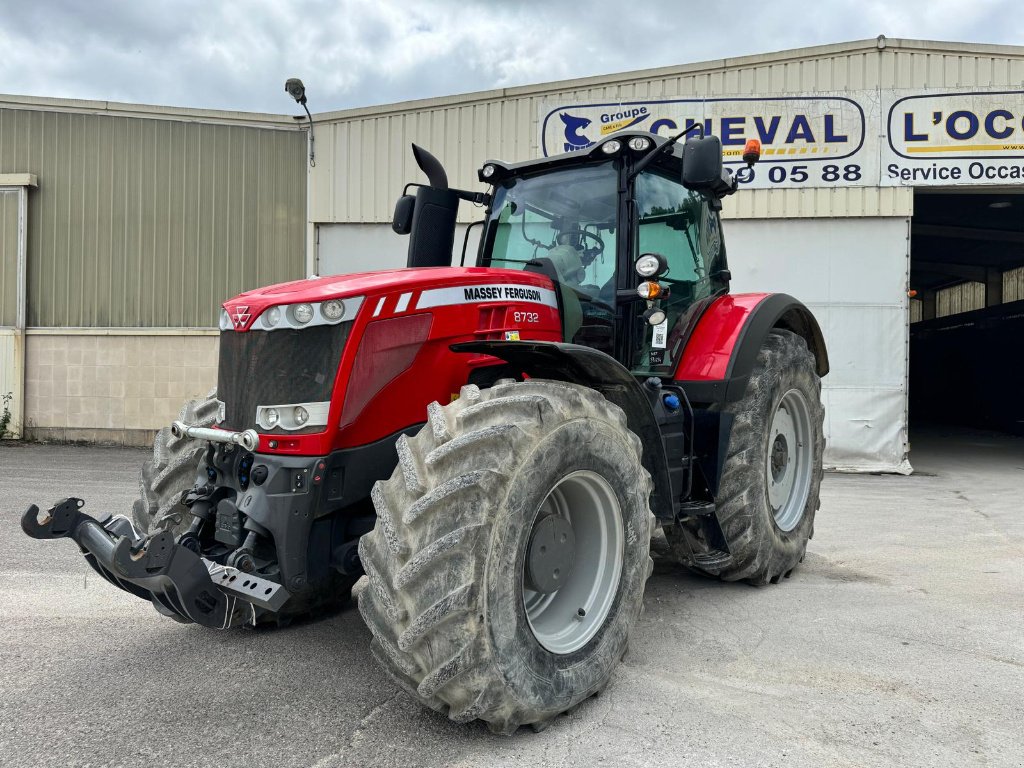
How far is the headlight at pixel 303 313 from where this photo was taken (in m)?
2.80

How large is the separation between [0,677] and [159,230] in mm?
10053

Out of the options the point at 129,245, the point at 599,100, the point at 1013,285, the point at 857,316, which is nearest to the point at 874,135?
the point at 857,316

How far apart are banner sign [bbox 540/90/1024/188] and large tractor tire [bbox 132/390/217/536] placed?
24.9 feet

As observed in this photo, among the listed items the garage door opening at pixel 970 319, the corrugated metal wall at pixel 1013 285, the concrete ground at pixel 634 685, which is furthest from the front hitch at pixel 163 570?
the corrugated metal wall at pixel 1013 285

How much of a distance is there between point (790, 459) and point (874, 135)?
7161 mm

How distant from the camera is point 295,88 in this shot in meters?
11.0

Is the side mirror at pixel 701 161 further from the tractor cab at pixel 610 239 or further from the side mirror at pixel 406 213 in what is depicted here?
the side mirror at pixel 406 213

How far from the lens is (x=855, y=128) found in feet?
33.6

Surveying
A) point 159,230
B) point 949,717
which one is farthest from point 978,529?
point 159,230

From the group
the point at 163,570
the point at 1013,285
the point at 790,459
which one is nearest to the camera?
the point at 163,570

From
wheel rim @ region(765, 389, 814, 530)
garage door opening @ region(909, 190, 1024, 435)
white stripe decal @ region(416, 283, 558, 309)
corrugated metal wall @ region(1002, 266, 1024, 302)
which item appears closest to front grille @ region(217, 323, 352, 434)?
white stripe decal @ region(416, 283, 558, 309)

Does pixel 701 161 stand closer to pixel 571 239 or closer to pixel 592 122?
pixel 571 239

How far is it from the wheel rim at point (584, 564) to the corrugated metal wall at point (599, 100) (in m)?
8.46

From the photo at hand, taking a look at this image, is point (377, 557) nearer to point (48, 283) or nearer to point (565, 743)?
point (565, 743)
